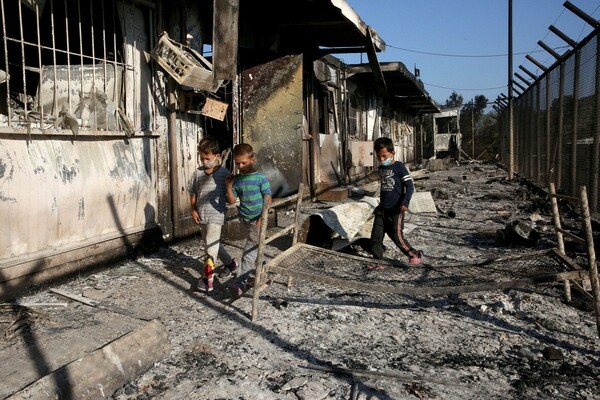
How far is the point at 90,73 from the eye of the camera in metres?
5.07

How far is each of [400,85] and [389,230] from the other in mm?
13226

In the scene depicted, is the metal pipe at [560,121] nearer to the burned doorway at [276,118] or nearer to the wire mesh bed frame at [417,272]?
the burned doorway at [276,118]

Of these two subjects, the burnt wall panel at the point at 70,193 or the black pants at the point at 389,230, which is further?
the black pants at the point at 389,230

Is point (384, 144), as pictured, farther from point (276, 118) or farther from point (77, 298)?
point (276, 118)

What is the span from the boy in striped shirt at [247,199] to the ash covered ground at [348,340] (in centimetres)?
24

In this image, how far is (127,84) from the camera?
5324mm

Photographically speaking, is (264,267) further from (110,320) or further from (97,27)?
(97,27)

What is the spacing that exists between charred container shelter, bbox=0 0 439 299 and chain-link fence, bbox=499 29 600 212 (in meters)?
3.19

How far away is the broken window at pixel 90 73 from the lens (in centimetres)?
460

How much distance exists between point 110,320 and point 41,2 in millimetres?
3030

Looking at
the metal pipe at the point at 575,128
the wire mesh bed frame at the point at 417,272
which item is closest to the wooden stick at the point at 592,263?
the wire mesh bed frame at the point at 417,272

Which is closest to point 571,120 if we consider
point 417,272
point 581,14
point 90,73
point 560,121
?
point 560,121

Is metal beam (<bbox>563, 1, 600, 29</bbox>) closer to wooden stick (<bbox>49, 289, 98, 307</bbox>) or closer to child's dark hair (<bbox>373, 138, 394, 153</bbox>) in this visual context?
child's dark hair (<bbox>373, 138, 394, 153</bbox>)

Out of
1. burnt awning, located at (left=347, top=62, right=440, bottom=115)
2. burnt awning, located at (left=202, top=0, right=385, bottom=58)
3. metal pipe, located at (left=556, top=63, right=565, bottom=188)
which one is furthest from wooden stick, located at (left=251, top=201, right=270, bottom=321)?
burnt awning, located at (left=347, top=62, right=440, bottom=115)
